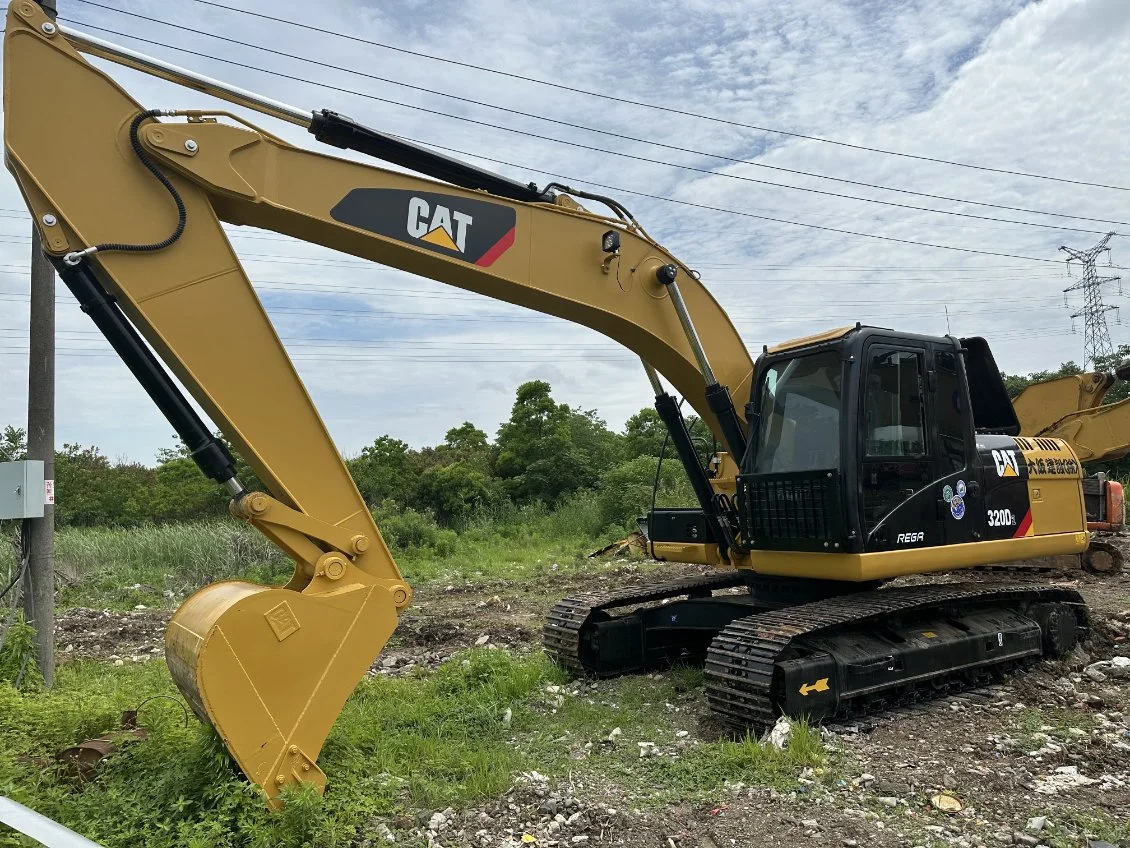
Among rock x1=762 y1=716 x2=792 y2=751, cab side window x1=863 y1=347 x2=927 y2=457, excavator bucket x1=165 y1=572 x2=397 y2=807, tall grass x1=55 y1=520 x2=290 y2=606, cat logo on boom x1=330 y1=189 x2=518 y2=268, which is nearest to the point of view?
excavator bucket x1=165 y1=572 x2=397 y2=807

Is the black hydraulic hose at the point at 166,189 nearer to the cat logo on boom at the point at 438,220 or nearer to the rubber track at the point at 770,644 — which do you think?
the cat logo on boom at the point at 438,220

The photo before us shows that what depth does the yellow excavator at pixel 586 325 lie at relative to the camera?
4051 millimetres

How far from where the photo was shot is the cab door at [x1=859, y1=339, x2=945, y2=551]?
555cm

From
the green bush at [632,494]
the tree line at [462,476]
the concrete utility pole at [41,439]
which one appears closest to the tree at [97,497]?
the tree line at [462,476]

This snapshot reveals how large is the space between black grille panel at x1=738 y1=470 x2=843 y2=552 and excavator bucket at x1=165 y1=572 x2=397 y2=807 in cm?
279

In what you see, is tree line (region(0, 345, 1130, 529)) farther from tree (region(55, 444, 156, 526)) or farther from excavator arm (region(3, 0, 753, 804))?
excavator arm (region(3, 0, 753, 804))

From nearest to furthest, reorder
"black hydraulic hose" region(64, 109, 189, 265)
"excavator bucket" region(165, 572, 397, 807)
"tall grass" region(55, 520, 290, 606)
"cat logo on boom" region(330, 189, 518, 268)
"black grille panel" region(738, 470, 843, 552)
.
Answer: "excavator bucket" region(165, 572, 397, 807)
"black hydraulic hose" region(64, 109, 189, 265)
"cat logo on boom" region(330, 189, 518, 268)
"black grille panel" region(738, 470, 843, 552)
"tall grass" region(55, 520, 290, 606)

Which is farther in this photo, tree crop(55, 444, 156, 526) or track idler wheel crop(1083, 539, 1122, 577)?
tree crop(55, 444, 156, 526)

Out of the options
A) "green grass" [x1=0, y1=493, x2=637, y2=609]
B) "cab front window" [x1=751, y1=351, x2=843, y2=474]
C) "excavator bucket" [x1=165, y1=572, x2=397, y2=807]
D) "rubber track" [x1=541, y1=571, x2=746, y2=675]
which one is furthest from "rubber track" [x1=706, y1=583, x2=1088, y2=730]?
"green grass" [x1=0, y1=493, x2=637, y2=609]

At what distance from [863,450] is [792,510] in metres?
0.59

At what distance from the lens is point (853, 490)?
214 inches

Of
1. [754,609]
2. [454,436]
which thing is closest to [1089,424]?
[754,609]

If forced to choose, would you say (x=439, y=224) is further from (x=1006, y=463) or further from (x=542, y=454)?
(x=542, y=454)

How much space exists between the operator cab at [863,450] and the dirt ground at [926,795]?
1.14 m
